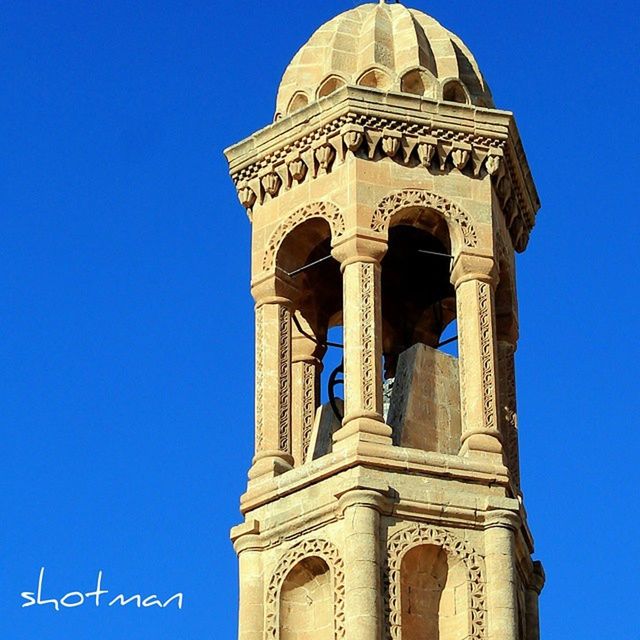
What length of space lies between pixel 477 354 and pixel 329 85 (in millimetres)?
4777

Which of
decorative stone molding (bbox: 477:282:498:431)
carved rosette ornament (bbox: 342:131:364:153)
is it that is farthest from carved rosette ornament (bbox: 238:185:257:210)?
decorative stone molding (bbox: 477:282:498:431)

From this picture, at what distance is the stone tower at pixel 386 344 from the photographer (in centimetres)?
2980

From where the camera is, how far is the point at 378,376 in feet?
102

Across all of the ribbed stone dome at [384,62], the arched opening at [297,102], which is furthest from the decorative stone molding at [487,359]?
the arched opening at [297,102]

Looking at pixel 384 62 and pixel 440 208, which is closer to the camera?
pixel 440 208

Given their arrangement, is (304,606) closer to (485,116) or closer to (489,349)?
(489,349)

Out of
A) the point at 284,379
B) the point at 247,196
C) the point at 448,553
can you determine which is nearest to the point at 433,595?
the point at 448,553

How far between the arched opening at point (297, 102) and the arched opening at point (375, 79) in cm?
86

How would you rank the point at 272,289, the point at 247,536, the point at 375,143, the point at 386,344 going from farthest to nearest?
the point at 386,344
the point at 272,289
the point at 375,143
the point at 247,536

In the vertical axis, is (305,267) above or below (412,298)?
below

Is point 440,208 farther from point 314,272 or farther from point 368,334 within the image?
point 314,272

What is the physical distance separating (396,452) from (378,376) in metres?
1.16

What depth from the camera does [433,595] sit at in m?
30.0

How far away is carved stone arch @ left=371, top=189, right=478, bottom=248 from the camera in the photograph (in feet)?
105
